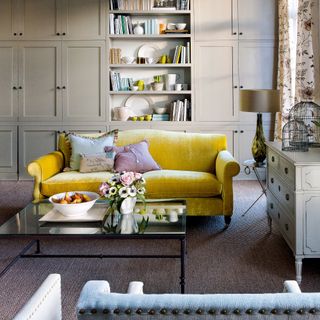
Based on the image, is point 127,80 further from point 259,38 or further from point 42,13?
point 259,38

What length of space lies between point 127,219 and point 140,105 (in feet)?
12.5

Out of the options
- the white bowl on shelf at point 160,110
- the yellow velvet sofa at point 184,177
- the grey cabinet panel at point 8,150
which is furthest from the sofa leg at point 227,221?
the grey cabinet panel at point 8,150

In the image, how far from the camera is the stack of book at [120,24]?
5945mm

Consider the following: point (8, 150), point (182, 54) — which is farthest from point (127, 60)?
point (8, 150)

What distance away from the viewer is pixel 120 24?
596 cm

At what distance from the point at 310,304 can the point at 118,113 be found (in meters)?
5.49

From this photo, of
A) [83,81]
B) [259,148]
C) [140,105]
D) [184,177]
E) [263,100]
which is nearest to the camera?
[184,177]

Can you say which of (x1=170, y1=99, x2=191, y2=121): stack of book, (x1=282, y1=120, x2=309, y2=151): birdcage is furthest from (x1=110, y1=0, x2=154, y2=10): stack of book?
(x1=282, y1=120, x2=309, y2=151): birdcage

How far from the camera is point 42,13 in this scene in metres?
5.97

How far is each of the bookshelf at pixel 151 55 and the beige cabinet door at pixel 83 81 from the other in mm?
137

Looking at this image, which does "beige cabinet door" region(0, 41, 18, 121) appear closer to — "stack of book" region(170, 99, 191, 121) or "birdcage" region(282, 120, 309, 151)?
"stack of book" region(170, 99, 191, 121)

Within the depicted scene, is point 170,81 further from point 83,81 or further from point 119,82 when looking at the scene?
point 83,81

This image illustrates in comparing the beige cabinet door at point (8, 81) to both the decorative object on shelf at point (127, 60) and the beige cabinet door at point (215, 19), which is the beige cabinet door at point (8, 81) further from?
the beige cabinet door at point (215, 19)

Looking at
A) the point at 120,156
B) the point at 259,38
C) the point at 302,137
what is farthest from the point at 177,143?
the point at 259,38
